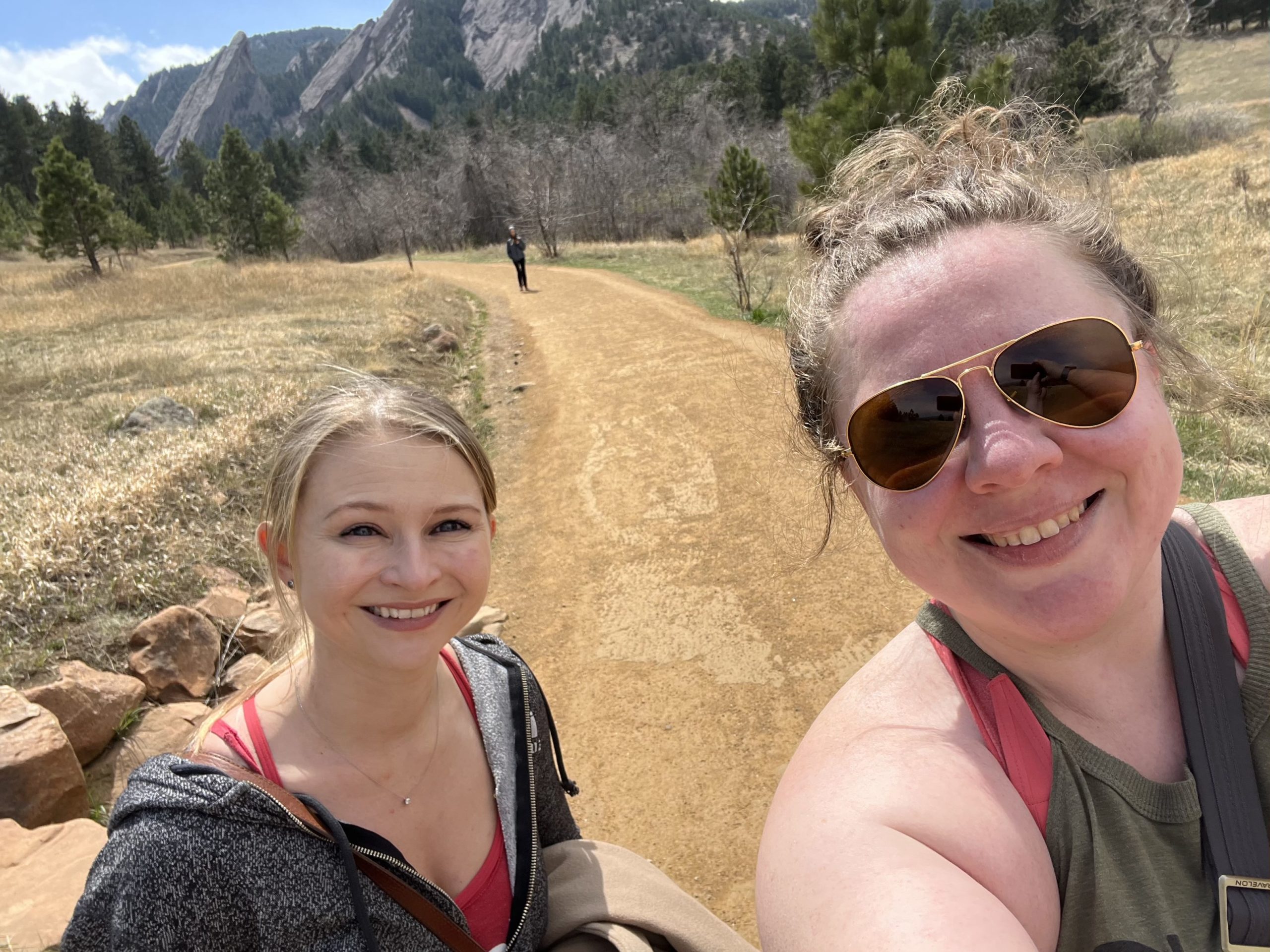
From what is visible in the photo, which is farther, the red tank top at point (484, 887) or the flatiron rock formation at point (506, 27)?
the flatiron rock formation at point (506, 27)

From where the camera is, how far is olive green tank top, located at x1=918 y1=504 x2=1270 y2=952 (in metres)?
0.99

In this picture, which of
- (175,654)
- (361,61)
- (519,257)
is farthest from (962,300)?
(361,61)

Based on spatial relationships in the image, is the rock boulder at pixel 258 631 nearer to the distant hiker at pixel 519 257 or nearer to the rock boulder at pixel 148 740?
the rock boulder at pixel 148 740

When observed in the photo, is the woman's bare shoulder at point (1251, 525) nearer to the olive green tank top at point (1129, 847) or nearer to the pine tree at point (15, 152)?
the olive green tank top at point (1129, 847)

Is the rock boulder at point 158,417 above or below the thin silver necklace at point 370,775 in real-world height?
below

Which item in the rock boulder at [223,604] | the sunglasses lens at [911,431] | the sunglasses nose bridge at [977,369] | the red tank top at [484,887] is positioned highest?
the sunglasses nose bridge at [977,369]

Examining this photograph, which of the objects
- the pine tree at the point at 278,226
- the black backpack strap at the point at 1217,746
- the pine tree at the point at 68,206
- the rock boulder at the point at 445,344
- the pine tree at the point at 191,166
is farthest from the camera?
the pine tree at the point at 191,166

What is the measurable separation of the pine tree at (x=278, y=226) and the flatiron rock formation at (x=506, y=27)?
128 metres

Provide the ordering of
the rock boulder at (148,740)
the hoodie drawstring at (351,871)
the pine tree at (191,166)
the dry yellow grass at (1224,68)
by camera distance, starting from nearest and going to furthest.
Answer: the hoodie drawstring at (351,871) < the rock boulder at (148,740) < the dry yellow grass at (1224,68) < the pine tree at (191,166)

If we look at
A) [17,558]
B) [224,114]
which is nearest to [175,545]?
[17,558]

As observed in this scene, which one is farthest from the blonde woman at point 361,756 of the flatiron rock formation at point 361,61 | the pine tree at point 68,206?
the flatiron rock formation at point 361,61

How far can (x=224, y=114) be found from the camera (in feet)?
612

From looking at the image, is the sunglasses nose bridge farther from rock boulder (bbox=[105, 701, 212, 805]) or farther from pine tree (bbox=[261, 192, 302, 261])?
pine tree (bbox=[261, 192, 302, 261])

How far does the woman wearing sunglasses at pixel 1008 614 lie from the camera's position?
100 centimetres
